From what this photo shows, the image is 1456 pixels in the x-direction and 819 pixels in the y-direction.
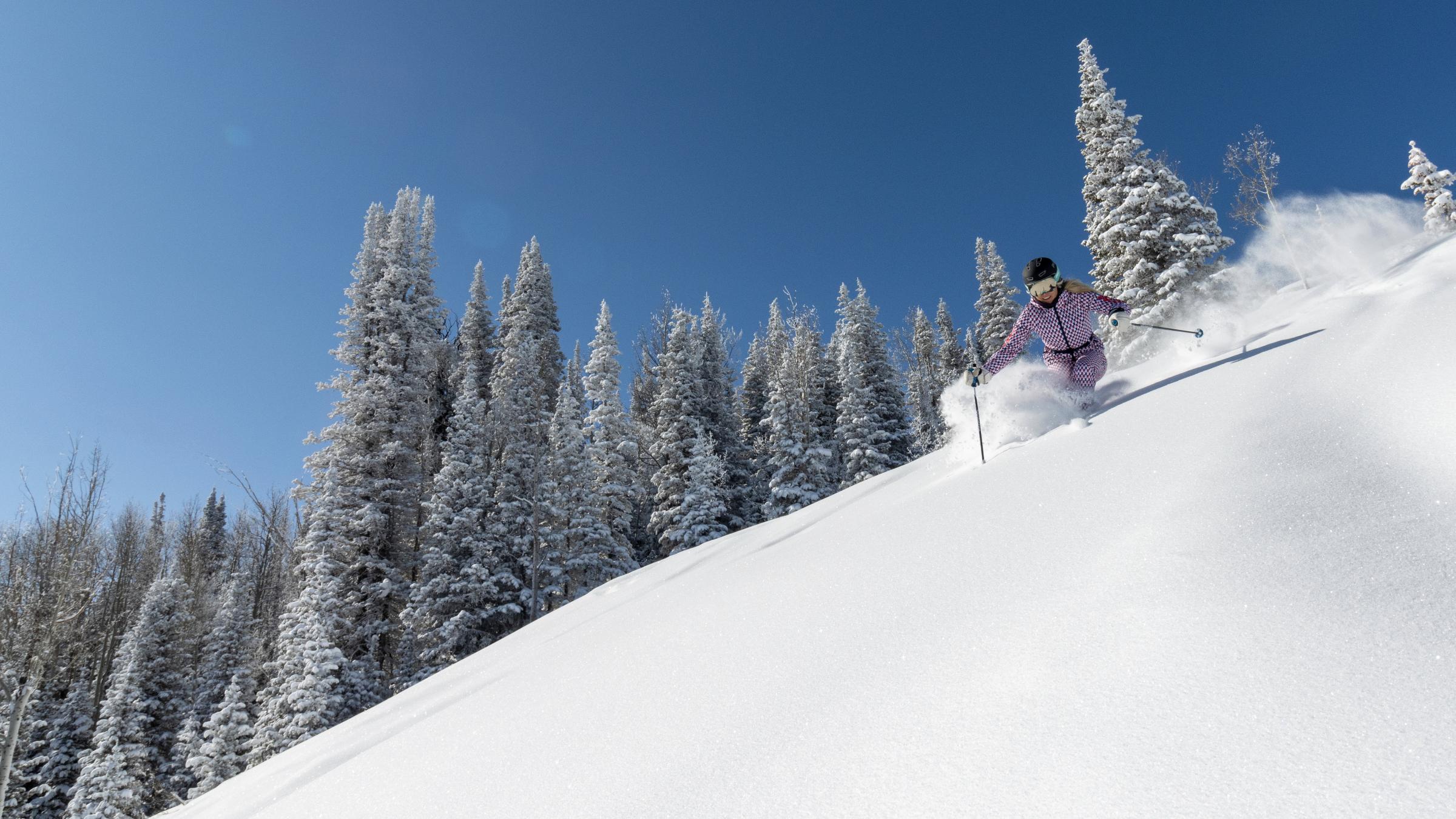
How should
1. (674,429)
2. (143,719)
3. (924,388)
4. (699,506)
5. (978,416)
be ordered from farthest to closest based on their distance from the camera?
(924,388) → (674,429) → (699,506) → (143,719) → (978,416)

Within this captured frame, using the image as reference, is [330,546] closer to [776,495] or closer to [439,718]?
[776,495]

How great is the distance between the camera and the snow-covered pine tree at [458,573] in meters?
20.4

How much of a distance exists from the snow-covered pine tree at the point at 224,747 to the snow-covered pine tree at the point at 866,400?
21824 millimetres

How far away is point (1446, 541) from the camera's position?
1636 mm

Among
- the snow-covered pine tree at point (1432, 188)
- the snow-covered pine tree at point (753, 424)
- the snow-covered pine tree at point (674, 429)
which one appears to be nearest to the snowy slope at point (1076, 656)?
the snow-covered pine tree at point (674, 429)

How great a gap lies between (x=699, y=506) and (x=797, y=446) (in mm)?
4814

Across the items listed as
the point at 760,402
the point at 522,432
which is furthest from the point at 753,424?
the point at 522,432

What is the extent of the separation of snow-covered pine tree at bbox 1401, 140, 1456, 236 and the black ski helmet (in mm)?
25359

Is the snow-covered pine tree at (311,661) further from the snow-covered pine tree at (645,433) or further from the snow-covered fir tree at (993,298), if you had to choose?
the snow-covered fir tree at (993,298)

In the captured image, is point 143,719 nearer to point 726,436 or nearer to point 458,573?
point 458,573

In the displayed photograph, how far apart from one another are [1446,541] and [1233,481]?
633 mm

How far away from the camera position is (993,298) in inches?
1278

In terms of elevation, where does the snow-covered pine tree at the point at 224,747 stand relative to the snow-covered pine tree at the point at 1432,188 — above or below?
below

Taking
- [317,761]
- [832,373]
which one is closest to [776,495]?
[832,373]
